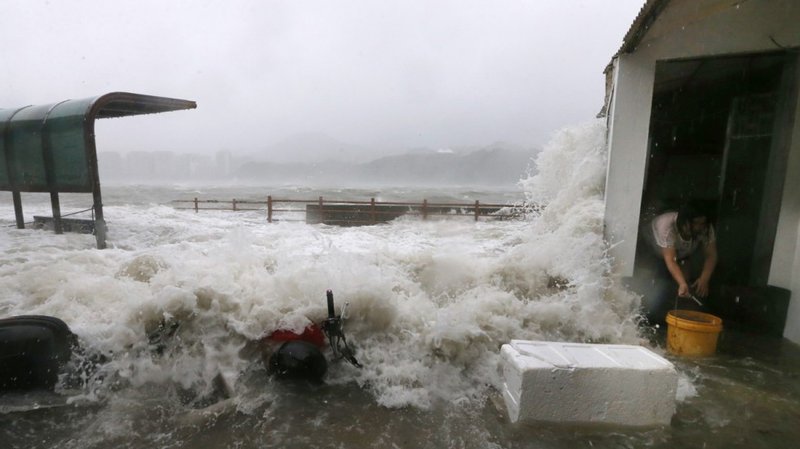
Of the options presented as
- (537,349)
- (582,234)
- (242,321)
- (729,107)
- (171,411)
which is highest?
(729,107)

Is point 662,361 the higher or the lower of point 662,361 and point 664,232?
the lower

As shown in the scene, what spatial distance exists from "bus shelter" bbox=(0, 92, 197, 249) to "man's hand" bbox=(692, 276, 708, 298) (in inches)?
444

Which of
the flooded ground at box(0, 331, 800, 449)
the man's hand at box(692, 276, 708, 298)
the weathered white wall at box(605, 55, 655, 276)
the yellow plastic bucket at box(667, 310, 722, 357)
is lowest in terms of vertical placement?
the flooded ground at box(0, 331, 800, 449)

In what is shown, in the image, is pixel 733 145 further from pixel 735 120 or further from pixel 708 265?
pixel 708 265

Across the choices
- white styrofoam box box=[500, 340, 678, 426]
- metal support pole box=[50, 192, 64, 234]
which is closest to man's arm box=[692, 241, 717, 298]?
white styrofoam box box=[500, 340, 678, 426]

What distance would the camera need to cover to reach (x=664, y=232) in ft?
15.2

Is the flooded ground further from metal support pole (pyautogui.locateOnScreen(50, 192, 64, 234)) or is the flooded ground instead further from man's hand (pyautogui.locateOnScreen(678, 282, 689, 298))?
metal support pole (pyautogui.locateOnScreen(50, 192, 64, 234))

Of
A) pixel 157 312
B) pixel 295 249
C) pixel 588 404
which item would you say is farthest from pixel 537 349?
pixel 295 249

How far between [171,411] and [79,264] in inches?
198

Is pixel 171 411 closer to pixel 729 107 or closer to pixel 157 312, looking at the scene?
pixel 157 312

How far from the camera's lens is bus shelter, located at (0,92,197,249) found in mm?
8195

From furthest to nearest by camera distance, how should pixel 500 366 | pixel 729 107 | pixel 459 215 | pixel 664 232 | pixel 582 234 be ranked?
pixel 459 215, pixel 729 107, pixel 582 234, pixel 664 232, pixel 500 366

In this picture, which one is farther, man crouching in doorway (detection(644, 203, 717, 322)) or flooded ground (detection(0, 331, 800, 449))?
man crouching in doorway (detection(644, 203, 717, 322))

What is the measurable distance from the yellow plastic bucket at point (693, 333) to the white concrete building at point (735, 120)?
107 centimetres
